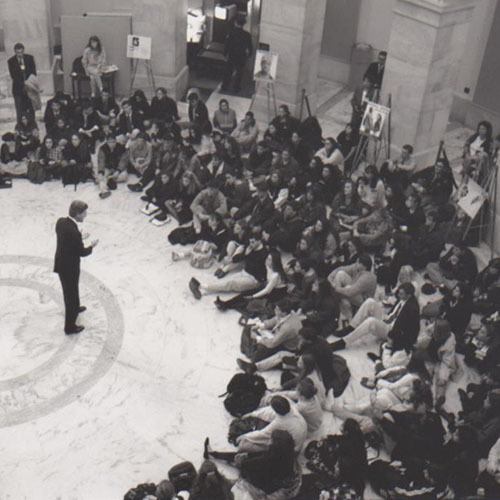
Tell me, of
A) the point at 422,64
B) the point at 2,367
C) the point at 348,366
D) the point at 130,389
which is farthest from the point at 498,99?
the point at 2,367

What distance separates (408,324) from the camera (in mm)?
10180

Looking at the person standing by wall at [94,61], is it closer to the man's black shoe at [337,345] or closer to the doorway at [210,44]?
the doorway at [210,44]

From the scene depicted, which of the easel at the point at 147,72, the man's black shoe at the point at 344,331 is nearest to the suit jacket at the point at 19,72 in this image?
the easel at the point at 147,72

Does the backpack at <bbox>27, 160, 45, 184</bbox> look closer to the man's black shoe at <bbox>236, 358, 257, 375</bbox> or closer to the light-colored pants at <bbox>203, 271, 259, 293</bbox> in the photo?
the light-colored pants at <bbox>203, 271, 259, 293</bbox>

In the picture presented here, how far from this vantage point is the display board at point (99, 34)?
16.6 meters

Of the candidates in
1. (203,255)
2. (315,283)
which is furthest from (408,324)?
(203,255)

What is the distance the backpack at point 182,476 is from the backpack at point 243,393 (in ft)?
4.32

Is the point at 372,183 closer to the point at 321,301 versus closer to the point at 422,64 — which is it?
the point at 422,64

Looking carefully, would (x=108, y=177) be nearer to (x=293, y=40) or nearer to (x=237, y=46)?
(x=293, y=40)

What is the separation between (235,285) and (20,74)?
736 centimetres

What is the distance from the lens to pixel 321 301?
1070 centimetres

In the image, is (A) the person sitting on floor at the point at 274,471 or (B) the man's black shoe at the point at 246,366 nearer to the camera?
(A) the person sitting on floor at the point at 274,471

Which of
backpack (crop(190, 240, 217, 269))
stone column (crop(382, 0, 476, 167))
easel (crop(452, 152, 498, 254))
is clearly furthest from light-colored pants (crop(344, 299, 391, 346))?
stone column (crop(382, 0, 476, 167))

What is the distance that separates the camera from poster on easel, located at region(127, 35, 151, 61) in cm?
1616
